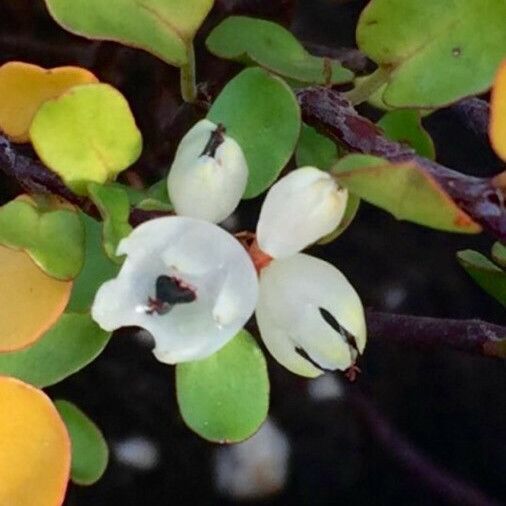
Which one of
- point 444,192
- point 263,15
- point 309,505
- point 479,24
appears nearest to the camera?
point 444,192

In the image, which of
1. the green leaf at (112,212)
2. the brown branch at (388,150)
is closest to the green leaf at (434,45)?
the brown branch at (388,150)

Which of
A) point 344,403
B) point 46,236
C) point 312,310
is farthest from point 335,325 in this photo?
point 344,403

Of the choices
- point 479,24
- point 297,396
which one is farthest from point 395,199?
point 297,396

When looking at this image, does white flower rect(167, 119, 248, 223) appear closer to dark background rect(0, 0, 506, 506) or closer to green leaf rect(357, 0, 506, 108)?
green leaf rect(357, 0, 506, 108)

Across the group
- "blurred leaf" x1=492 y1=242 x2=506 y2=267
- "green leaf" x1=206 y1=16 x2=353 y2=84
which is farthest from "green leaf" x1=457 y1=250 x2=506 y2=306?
"green leaf" x1=206 y1=16 x2=353 y2=84

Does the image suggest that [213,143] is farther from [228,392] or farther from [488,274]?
[488,274]

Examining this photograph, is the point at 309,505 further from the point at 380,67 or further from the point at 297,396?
the point at 380,67

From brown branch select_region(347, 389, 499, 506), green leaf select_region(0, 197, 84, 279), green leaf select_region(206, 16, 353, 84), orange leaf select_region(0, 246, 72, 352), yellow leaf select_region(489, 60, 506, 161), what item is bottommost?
brown branch select_region(347, 389, 499, 506)

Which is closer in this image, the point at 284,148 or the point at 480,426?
the point at 284,148
